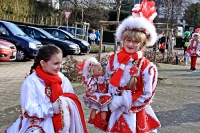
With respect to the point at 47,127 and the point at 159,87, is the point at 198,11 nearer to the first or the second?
the point at 159,87

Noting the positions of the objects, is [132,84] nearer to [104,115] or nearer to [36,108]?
[104,115]

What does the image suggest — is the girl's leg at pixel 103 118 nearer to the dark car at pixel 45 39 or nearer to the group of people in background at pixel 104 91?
the group of people in background at pixel 104 91

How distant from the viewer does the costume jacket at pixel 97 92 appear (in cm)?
323

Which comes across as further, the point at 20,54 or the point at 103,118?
the point at 20,54

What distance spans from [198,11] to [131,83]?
49127mm

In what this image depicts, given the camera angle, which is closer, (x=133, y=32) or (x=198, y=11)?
(x=133, y=32)

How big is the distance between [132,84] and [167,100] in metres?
4.73

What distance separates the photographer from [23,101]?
3.05 m

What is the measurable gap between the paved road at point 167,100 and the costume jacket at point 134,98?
6.55 feet

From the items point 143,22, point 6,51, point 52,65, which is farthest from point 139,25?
point 6,51

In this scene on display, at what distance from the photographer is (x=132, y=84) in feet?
10.7

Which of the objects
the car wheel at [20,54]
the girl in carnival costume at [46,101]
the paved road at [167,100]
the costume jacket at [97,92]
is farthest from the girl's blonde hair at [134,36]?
the car wheel at [20,54]

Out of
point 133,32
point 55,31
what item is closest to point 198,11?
point 55,31

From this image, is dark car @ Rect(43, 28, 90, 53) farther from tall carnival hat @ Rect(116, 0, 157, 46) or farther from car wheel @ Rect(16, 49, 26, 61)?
tall carnival hat @ Rect(116, 0, 157, 46)
